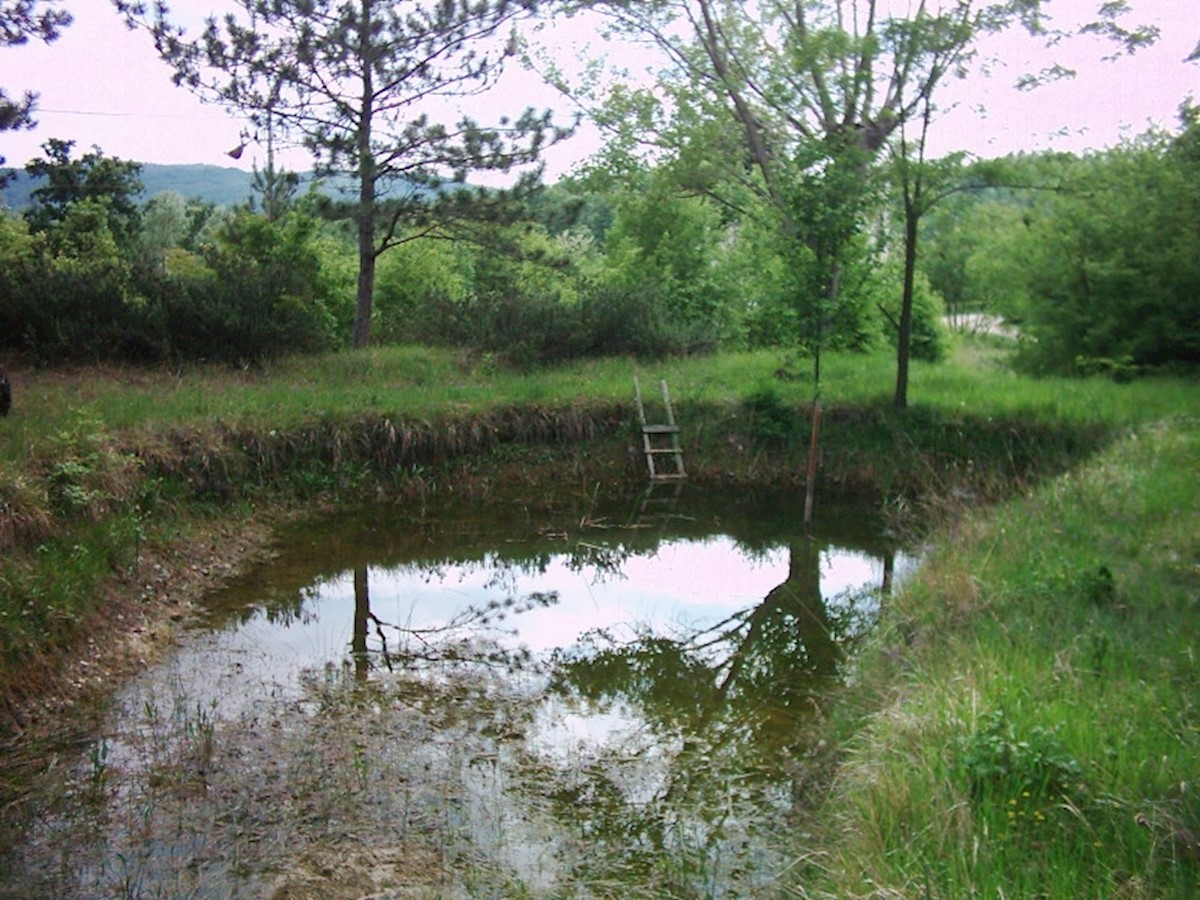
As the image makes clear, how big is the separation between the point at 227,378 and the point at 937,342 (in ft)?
45.7

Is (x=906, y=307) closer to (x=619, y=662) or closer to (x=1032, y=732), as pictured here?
(x=619, y=662)

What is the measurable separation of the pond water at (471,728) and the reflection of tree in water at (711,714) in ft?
0.07

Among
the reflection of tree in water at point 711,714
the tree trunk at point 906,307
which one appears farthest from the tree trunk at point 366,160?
the reflection of tree in water at point 711,714

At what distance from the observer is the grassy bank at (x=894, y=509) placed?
370cm

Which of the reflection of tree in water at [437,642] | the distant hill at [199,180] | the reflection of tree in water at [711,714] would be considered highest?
the distant hill at [199,180]

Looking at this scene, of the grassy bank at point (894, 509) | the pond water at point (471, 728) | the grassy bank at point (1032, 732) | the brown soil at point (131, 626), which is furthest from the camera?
the brown soil at point (131, 626)

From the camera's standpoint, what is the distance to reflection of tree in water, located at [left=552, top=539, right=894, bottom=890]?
487 cm

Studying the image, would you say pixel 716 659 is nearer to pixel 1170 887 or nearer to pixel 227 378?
pixel 1170 887

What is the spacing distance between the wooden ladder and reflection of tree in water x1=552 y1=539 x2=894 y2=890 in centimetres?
394

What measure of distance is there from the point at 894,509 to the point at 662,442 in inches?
134

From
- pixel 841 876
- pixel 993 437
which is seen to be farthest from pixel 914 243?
pixel 841 876

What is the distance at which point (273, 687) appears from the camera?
6539 mm

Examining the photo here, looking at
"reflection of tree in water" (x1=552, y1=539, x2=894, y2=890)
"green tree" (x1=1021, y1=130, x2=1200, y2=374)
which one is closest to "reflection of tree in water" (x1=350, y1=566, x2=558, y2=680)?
"reflection of tree in water" (x1=552, y1=539, x2=894, y2=890)

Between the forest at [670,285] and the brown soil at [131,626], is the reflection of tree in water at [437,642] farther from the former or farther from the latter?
the forest at [670,285]
